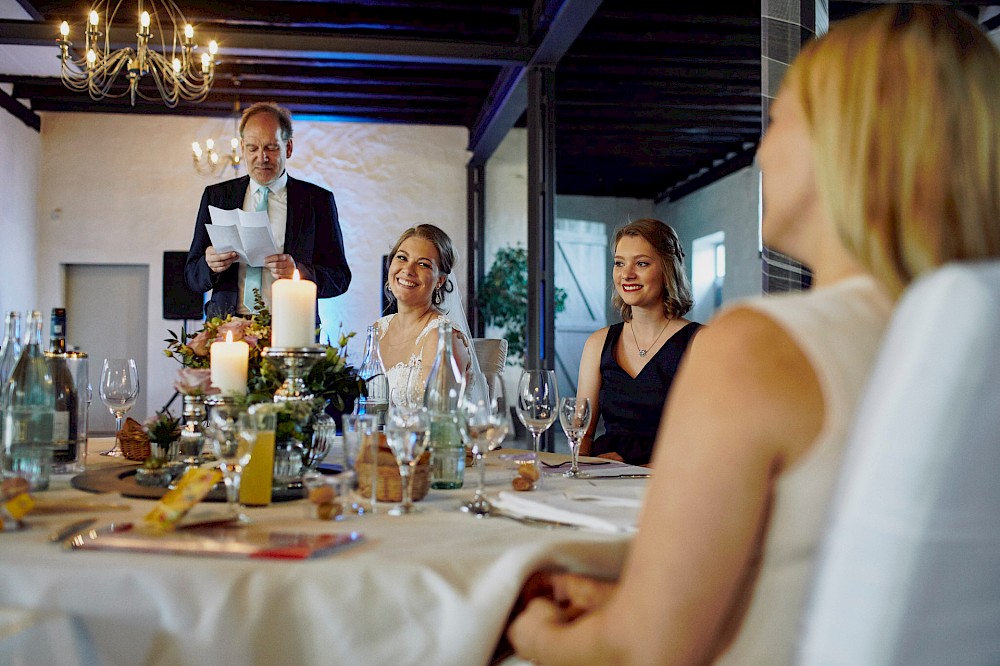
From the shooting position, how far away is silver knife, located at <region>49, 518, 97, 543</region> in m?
1.11

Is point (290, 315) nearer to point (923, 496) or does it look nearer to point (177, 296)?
point (923, 496)

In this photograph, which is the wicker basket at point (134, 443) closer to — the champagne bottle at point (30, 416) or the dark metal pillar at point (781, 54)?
the champagne bottle at point (30, 416)

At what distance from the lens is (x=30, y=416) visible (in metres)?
1.61

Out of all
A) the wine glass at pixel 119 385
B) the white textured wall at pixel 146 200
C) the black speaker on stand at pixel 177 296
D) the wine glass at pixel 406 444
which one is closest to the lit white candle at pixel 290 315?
the wine glass at pixel 406 444

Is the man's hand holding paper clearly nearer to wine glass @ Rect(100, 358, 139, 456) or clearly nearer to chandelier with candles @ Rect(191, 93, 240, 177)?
wine glass @ Rect(100, 358, 139, 456)

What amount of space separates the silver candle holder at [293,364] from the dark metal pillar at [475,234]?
26.2ft

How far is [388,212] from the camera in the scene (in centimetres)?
957

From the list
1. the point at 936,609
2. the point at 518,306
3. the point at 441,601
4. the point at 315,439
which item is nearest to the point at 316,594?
A: the point at 441,601

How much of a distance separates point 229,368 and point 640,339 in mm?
1903

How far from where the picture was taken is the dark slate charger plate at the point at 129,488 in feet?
4.94

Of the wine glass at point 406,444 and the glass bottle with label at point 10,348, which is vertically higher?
the glass bottle with label at point 10,348

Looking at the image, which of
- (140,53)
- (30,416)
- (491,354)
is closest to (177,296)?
(140,53)

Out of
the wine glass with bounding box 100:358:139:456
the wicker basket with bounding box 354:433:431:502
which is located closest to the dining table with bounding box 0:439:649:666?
the wicker basket with bounding box 354:433:431:502

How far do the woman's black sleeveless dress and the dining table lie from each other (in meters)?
1.87
